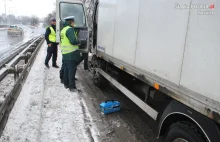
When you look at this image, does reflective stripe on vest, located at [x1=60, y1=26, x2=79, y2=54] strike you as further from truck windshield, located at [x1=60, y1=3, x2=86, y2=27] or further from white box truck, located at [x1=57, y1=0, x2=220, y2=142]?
truck windshield, located at [x1=60, y1=3, x2=86, y2=27]

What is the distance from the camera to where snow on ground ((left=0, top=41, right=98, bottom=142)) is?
399cm

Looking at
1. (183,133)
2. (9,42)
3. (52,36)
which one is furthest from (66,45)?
(9,42)

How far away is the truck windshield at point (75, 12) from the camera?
10195mm

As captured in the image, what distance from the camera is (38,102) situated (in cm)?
554

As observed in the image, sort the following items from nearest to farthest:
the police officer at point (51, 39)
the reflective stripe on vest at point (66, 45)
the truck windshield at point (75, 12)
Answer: the reflective stripe on vest at point (66, 45) < the police officer at point (51, 39) < the truck windshield at point (75, 12)

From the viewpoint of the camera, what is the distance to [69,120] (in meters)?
4.72

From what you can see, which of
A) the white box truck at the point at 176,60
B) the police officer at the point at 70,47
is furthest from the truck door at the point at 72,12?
the white box truck at the point at 176,60

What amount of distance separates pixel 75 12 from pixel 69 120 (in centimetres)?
654

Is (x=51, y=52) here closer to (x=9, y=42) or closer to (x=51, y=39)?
(x=51, y=39)

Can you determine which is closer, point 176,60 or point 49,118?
point 176,60

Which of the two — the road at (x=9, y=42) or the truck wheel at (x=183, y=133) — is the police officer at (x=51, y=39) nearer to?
the road at (x=9, y=42)

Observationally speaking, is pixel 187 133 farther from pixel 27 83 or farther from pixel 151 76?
pixel 27 83

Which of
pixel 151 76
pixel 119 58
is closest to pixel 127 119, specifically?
pixel 119 58

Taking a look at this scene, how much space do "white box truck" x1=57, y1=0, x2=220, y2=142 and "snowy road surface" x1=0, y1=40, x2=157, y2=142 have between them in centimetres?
63
